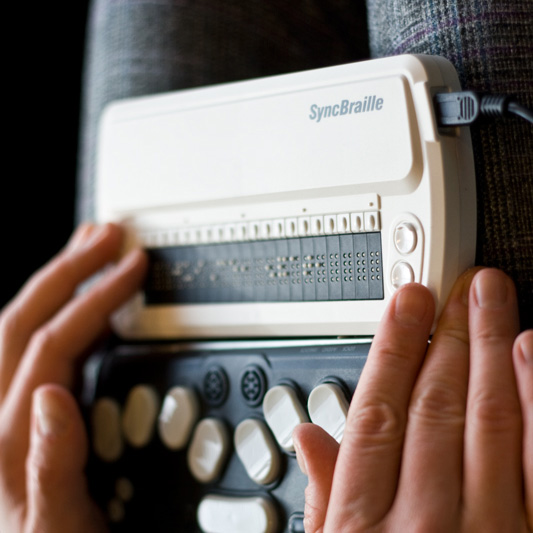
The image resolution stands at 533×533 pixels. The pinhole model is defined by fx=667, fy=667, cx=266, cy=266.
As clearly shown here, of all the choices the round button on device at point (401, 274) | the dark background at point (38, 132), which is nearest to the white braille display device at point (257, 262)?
the round button on device at point (401, 274)

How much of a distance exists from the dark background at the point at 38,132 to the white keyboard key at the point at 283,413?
2.31 ft

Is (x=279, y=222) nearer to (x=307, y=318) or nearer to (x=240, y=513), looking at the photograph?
(x=307, y=318)

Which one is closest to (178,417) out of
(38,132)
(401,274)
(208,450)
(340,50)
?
(208,450)

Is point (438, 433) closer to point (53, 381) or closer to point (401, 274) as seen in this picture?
point (401, 274)

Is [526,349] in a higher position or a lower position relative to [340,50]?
lower

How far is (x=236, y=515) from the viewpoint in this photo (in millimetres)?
570

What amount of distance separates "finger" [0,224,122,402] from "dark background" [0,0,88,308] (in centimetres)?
41

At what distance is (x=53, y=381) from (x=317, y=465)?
338 millimetres

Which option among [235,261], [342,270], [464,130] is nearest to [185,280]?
[235,261]

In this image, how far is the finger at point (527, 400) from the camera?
0.42m

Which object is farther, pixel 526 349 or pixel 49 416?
pixel 49 416

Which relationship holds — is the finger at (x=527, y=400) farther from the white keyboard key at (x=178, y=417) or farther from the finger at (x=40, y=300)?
the finger at (x=40, y=300)

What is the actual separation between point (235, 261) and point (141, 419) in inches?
7.3

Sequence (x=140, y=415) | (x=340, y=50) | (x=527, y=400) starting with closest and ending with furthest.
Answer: (x=527, y=400) < (x=140, y=415) < (x=340, y=50)
